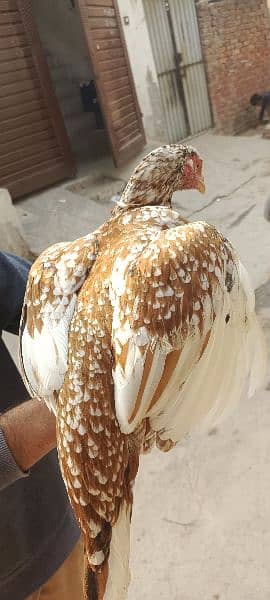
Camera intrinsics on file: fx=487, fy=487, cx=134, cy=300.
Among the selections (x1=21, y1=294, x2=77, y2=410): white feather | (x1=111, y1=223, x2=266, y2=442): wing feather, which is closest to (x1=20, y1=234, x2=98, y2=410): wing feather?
(x1=21, y1=294, x2=77, y2=410): white feather

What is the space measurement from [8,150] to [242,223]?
220 cm

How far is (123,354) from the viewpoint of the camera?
68cm

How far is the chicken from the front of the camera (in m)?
0.68

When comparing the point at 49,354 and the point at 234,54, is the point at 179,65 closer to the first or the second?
the point at 234,54

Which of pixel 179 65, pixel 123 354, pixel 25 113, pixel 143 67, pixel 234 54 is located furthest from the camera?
pixel 234 54

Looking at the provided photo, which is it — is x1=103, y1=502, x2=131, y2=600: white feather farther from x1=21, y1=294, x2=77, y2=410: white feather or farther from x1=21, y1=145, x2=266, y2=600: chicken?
x1=21, y1=294, x2=77, y2=410: white feather

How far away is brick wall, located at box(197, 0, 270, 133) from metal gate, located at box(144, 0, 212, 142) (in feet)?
0.51

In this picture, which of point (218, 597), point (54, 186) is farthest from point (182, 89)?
point (218, 597)

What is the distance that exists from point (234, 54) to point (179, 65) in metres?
1.05

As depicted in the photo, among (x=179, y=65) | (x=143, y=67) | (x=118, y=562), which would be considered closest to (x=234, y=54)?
(x=179, y=65)

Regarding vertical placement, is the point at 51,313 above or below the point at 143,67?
below

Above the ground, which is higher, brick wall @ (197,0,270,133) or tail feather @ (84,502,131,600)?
brick wall @ (197,0,270,133)

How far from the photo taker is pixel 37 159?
4648 mm

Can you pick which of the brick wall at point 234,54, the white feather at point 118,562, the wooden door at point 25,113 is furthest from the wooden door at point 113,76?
the white feather at point 118,562
